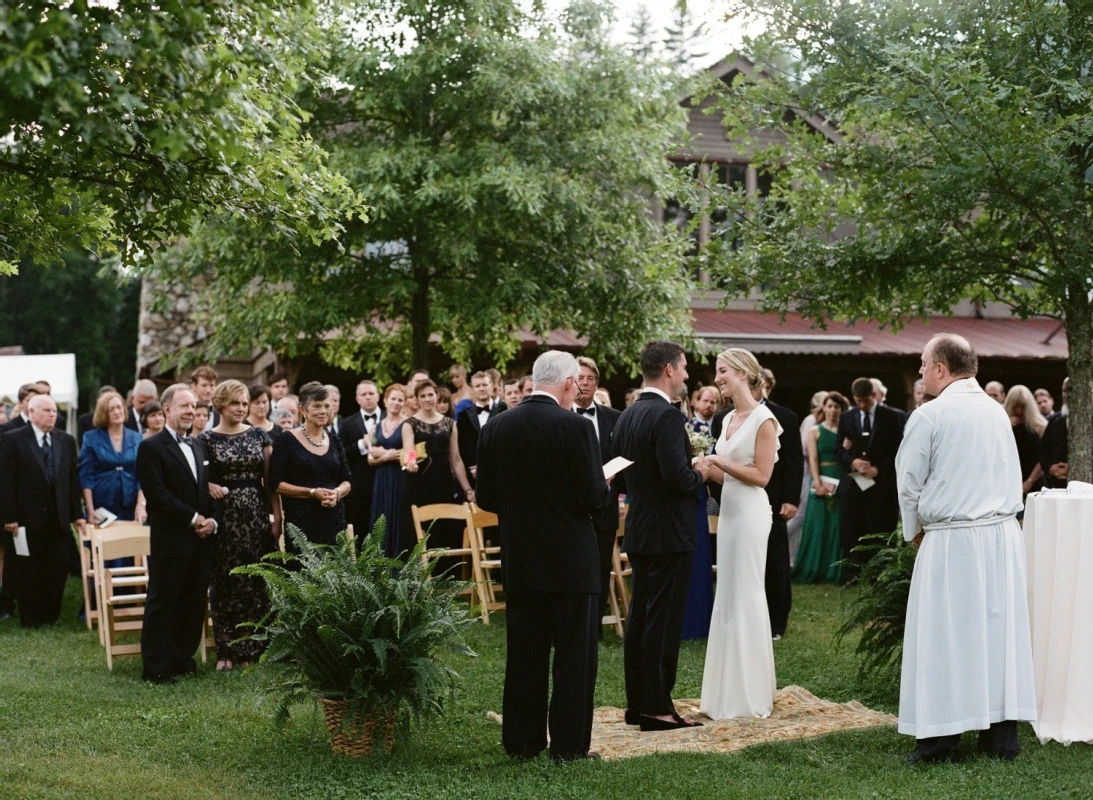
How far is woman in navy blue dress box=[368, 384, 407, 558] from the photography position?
37.7ft

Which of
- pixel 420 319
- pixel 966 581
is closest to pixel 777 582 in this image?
pixel 966 581

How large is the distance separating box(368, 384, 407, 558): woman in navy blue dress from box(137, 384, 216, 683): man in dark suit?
2.88m

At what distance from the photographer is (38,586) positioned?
11.5 meters

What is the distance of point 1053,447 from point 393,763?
29.6 ft

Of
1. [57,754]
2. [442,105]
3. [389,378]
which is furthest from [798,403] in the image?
[57,754]

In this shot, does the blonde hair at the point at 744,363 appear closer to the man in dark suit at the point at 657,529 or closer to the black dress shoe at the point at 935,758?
the man in dark suit at the point at 657,529

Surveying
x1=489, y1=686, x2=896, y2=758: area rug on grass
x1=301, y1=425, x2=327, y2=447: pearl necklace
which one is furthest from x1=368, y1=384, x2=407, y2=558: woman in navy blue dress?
x1=489, y1=686, x2=896, y2=758: area rug on grass

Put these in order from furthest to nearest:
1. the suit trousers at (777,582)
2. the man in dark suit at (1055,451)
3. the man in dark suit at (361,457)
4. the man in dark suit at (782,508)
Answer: the man in dark suit at (1055,451), the man in dark suit at (361,457), the suit trousers at (777,582), the man in dark suit at (782,508)

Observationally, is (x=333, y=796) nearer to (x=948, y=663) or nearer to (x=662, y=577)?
(x=662, y=577)

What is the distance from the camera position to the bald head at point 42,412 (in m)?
11.3

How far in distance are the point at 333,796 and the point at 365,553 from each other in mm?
1304

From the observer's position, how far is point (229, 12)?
15.3 ft

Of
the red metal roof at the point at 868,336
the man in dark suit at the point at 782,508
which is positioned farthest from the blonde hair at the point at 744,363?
the red metal roof at the point at 868,336

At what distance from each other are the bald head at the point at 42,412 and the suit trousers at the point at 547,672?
687cm
